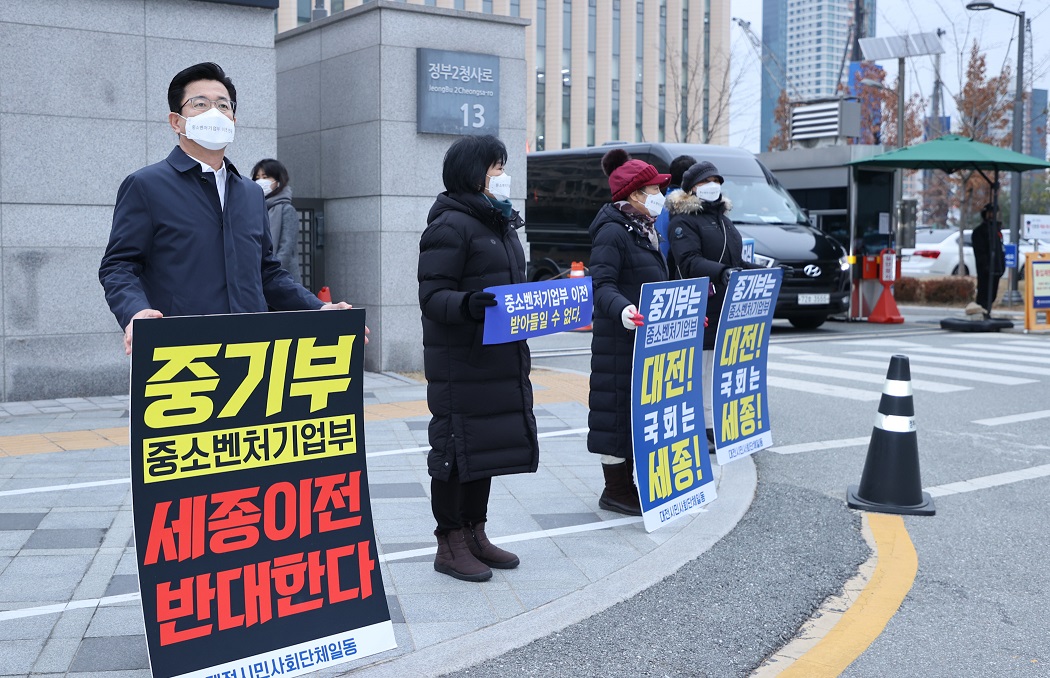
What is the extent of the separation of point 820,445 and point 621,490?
2.70 metres

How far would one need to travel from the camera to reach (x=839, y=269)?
17016 millimetres

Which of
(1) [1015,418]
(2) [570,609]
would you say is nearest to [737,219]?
(1) [1015,418]

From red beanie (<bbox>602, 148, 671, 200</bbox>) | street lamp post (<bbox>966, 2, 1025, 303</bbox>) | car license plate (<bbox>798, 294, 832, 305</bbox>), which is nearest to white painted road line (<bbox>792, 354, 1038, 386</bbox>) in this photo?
car license plate (<bbox>798, 294, 832, 305</bbox>)

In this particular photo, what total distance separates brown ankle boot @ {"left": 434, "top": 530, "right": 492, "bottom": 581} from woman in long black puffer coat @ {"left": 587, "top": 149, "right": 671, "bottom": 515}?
1.17m

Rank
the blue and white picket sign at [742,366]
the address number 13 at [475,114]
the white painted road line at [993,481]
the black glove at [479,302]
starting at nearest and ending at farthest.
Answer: the black glove at [479,302] < the white painted road line at [993,481] < the blue and white picket sign at [742,366] < the address number 13 at [475,114]

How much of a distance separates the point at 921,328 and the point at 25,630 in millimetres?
15994

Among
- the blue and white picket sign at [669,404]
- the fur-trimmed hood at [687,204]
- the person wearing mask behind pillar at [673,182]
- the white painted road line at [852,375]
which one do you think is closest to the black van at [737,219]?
the white painted road line at [852,375]

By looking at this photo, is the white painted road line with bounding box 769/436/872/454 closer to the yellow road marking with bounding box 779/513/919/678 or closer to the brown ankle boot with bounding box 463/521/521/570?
the yellow road marking with bounding box 779/513/919/678

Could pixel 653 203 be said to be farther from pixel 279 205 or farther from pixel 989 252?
pixel 989 252

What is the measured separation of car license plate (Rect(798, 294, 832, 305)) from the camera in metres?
16.6

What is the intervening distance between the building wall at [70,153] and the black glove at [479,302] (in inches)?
222

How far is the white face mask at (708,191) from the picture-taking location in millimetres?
7297

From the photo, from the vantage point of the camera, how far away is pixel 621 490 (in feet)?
19.5

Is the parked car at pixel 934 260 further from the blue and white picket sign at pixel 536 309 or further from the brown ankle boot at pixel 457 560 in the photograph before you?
the brown ankle boot at pixel 457 560
